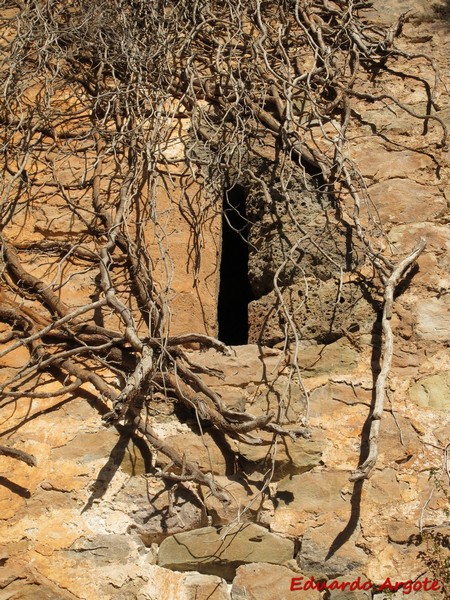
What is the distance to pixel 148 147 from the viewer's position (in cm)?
363

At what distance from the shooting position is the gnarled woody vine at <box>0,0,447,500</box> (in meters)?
3.13

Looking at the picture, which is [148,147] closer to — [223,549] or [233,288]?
[233,288]

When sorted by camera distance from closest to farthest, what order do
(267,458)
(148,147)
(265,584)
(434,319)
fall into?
(265,584) → (267,458) → (434,319) → (148,147)

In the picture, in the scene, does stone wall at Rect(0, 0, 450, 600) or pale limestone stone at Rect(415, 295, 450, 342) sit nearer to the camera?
stone wall at Rect(0, 0, 450, 600)

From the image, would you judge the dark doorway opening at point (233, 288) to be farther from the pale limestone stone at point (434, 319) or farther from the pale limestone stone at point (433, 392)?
the pale limestone stone at point (433, 392)

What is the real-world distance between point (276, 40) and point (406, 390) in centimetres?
186

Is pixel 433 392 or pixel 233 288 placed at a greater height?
pixel 233 288

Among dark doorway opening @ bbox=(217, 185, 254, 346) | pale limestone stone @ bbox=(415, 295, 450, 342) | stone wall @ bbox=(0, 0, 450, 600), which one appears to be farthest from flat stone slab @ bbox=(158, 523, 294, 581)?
dark doorway opening @ bbox=(217, 185, 254, 346)

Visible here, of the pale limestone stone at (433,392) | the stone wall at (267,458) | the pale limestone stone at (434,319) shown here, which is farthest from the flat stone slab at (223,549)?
the pale limestone stone at (434,319)

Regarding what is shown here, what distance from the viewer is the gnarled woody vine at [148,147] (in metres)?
3.13

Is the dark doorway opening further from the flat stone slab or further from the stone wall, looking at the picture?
the flat stone slab

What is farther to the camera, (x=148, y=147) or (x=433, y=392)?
(x=148, y=147)

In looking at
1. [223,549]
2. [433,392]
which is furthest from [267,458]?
[433,392]

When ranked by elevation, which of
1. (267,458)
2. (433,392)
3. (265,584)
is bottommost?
(265,584)
